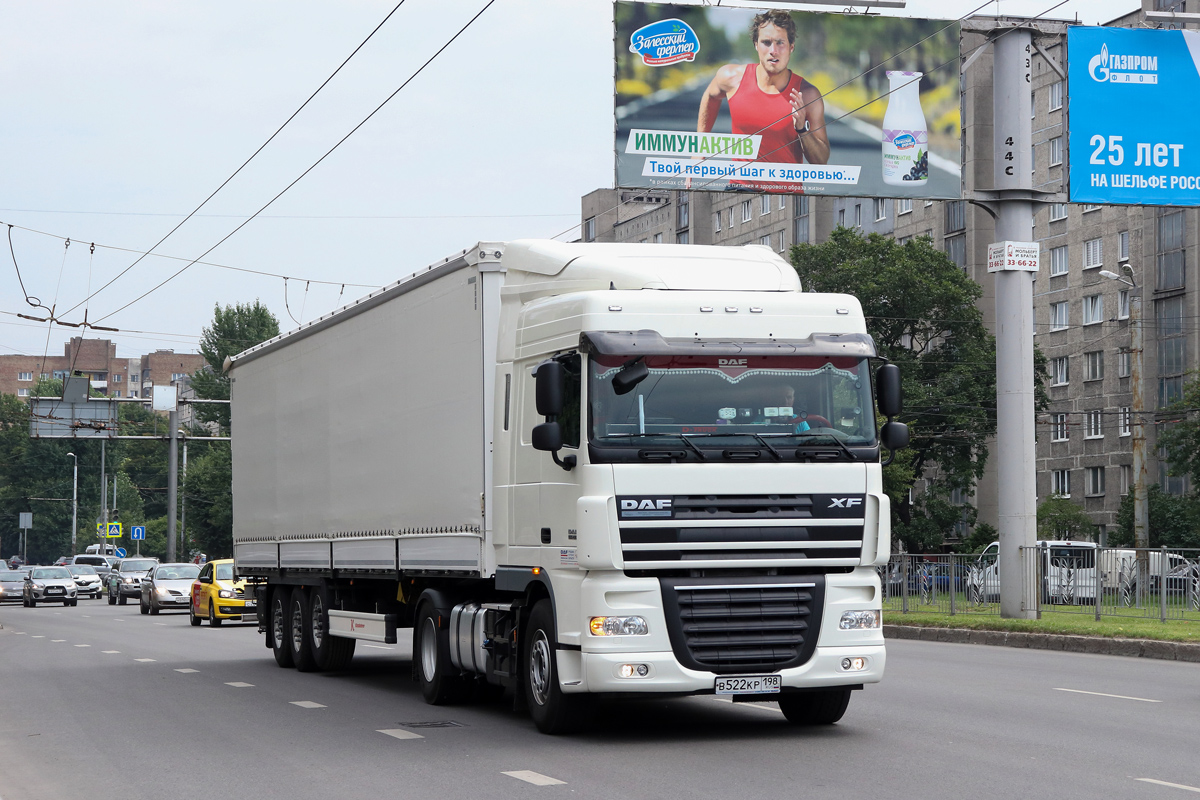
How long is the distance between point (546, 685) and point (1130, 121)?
1807 centimetres

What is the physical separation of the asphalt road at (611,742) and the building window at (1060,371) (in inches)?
2017

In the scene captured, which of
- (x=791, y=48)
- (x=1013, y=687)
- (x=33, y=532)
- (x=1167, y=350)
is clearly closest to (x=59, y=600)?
(x=791, y=48)

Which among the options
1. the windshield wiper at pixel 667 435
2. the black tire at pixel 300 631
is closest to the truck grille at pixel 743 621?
the windshield wiper at pixel 667 435

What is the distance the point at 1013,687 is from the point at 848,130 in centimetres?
1498

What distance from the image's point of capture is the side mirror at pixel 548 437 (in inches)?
420

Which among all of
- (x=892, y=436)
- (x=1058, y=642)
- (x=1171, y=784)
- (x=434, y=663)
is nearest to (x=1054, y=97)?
(x=1058, y=642)

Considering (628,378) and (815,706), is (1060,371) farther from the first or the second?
(628,378)

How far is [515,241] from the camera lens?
12.6m

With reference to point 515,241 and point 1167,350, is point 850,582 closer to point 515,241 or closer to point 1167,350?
point 515,241

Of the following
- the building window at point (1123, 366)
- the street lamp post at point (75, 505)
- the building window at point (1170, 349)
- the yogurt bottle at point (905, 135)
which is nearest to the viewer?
the yogurt bottle at point (905, 135)

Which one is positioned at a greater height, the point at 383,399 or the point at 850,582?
the point at 383,399

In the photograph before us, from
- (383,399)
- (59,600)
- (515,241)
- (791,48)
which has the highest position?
(791,48)

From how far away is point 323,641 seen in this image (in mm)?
17500

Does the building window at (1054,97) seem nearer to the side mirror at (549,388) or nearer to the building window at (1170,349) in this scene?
the building window at (1170,349)
